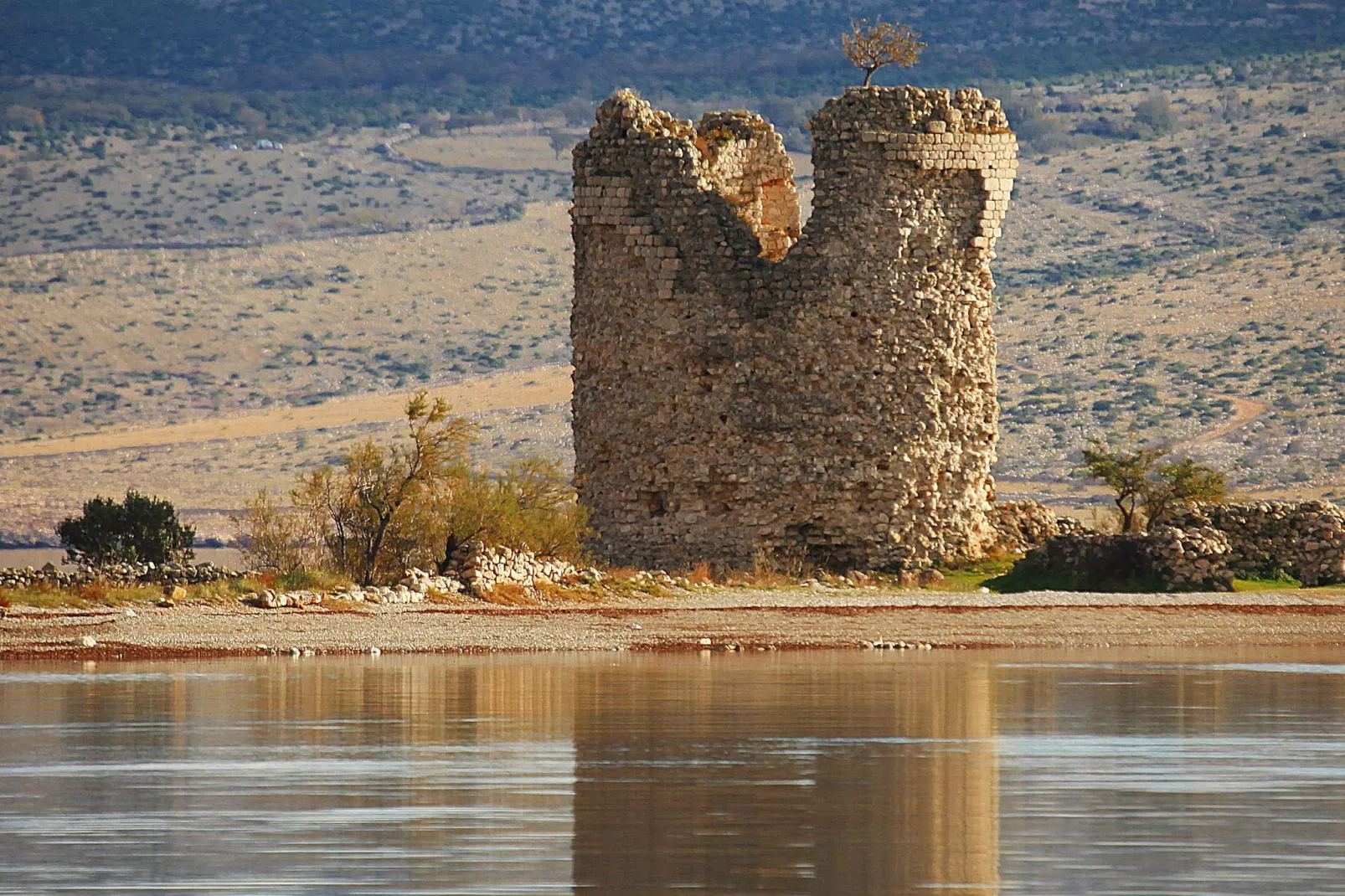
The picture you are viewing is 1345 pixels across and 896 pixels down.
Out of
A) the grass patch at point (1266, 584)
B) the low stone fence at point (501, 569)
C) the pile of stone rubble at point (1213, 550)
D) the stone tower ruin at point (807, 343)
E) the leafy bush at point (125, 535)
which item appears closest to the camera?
the low stone fence at point (501, 569)

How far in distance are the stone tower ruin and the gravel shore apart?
196cm

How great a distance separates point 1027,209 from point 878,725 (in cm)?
6930

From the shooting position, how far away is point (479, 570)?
2598 centimetres

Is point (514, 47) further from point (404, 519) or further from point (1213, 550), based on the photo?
point (404, 519)

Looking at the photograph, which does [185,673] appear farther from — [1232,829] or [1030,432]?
[1030,432]

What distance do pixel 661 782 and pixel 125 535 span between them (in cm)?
1785

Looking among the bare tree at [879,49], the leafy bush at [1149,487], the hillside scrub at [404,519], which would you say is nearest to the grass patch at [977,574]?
the leafy bush at [1149,487]

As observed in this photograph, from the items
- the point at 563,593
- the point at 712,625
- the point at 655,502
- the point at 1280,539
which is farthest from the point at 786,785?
the point at 1280,539

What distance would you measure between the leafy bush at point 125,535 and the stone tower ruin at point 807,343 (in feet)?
15.8

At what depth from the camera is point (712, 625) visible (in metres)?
24.0

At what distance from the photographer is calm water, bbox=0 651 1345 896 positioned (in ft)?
33.3

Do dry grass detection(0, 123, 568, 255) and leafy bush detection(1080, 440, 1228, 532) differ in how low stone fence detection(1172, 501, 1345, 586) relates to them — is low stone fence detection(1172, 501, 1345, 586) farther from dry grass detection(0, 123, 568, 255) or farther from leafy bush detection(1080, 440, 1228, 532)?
dry grass detection(0, 123, 568, 255)

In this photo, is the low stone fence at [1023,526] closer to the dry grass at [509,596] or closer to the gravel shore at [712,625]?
the gravel shore at [712,625]

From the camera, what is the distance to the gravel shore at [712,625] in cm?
2148
